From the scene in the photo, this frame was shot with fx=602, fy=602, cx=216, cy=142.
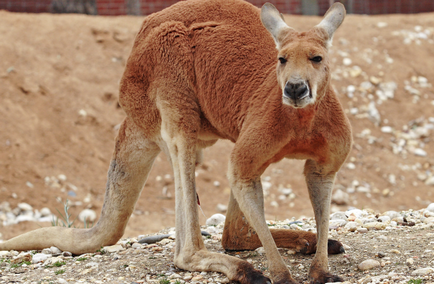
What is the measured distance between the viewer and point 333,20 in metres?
4.11

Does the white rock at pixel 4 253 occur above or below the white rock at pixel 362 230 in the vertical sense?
below

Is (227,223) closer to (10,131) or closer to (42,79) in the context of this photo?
(10,131)

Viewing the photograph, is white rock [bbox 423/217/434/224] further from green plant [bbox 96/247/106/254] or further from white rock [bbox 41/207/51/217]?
white rock [bbox 41/207/51/217]

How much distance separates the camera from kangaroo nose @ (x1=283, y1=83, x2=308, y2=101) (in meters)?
3.63

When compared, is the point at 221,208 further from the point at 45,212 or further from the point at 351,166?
the point at 45,212

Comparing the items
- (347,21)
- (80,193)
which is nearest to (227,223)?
(80,193)

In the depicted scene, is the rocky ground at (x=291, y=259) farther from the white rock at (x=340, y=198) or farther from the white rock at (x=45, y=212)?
the white rock at (x=340, y=198)

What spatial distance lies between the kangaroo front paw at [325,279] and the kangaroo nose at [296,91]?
51.0 inches

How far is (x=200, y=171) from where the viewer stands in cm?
1070

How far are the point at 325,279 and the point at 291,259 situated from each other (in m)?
0.76

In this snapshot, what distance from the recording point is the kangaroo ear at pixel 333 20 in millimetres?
4062

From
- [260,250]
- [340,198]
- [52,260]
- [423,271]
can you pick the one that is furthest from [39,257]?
[340,198]

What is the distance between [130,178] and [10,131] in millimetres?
5665

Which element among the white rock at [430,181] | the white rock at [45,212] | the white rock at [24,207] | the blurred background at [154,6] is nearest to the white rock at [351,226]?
the white rock at [45,212]
